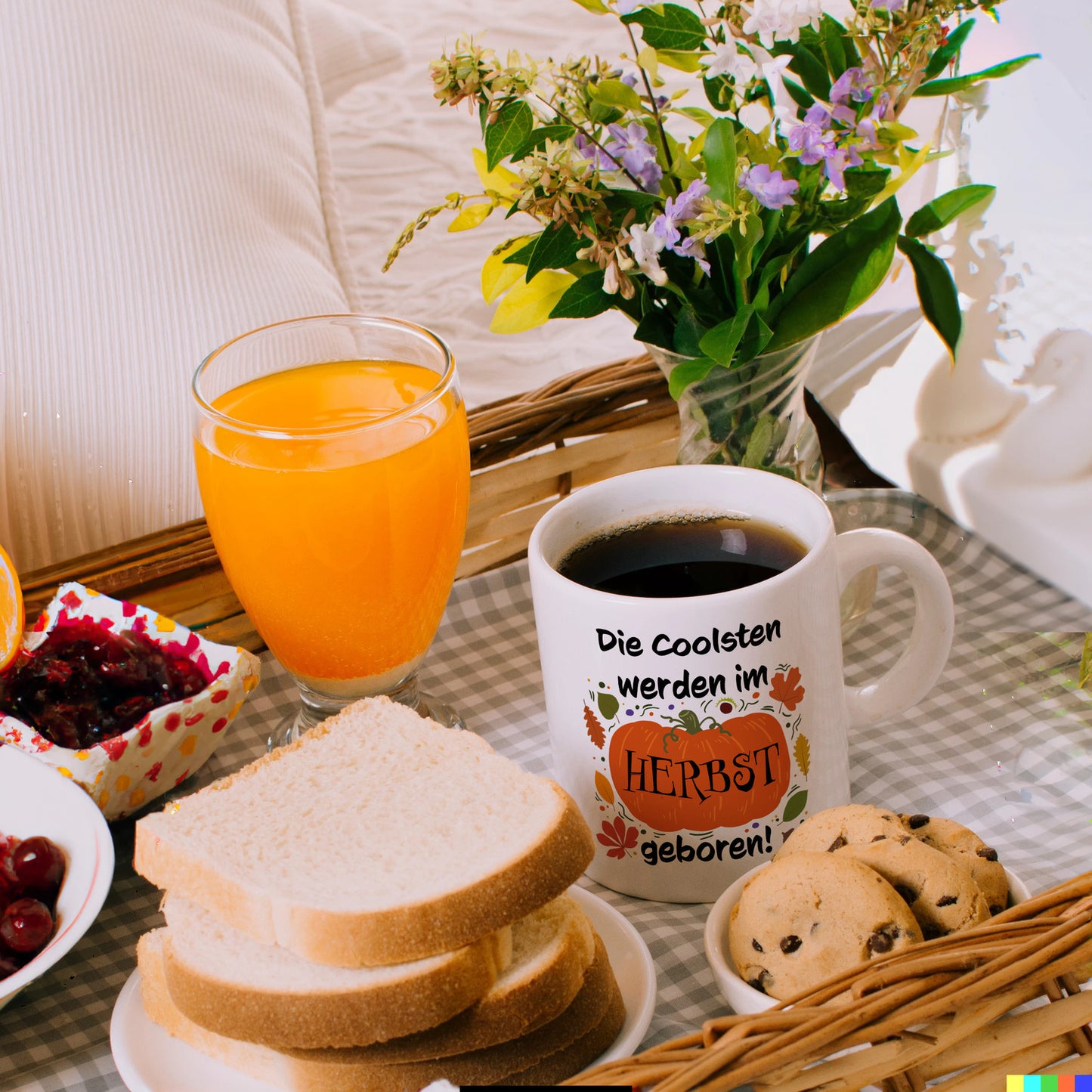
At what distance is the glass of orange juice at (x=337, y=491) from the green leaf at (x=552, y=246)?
0.30ft

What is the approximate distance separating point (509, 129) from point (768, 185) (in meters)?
0.15

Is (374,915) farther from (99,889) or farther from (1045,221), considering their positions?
(1045,221)

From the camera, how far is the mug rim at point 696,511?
64 cm

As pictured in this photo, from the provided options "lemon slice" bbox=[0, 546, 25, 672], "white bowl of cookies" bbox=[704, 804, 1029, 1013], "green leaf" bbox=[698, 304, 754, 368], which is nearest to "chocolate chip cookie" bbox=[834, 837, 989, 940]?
"white bowl of cookies" bbox=[704, 804, 1029, 1013]

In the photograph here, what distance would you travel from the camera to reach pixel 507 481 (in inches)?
39.6

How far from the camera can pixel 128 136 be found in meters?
1.37

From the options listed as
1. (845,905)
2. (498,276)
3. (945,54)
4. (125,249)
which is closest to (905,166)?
(945,54)

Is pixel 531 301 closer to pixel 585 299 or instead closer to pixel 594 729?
pixel 585 299

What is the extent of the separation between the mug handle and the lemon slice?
502mm

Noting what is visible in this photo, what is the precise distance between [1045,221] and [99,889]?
0.82 m

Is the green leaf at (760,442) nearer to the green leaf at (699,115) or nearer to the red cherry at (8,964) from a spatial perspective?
the green leaf at (699,115)

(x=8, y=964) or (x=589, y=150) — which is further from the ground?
(x=589, y=150)

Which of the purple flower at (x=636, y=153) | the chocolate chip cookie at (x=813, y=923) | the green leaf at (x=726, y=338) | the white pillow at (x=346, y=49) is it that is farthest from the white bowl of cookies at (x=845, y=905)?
the white pillow at (x=346, y=49)

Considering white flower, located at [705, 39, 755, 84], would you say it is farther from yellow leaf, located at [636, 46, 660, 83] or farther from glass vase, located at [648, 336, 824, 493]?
glass vase, located at [648, 336, 824, 493]
